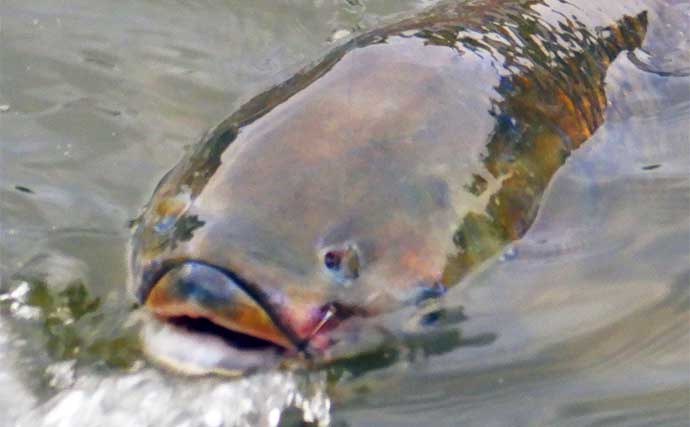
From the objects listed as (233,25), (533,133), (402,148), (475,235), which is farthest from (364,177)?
(233,25)

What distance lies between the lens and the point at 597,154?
10.2 feet

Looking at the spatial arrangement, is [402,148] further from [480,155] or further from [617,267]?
[617,267]

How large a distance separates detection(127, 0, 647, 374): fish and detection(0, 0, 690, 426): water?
84mm

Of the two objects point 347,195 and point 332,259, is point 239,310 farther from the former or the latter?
point 347,195

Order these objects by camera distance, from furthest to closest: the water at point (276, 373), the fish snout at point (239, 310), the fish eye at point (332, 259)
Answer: the water at point (276, 373), the fish eye at point (332, 259), the fish snout at point (239, 310)

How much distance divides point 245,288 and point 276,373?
23cm

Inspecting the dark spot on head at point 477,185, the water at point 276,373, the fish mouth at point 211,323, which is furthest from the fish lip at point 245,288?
the dark spot on head at point 477,185

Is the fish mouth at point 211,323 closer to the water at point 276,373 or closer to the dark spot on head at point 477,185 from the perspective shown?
the water at point 276,373

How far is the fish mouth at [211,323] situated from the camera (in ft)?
7.22

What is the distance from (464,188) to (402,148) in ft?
0.56

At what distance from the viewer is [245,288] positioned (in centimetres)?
222

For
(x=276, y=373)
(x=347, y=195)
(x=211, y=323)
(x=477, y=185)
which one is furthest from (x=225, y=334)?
(x=477, y=185)

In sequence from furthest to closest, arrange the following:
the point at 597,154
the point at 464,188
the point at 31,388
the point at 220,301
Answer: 1. the point at 597,154
2. the point at 464,188
3. the point at 31,388
4. the point at 220,301

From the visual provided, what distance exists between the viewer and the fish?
2275 millimetres
